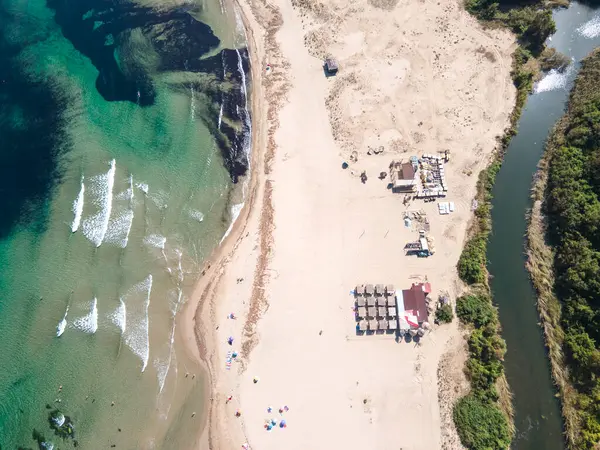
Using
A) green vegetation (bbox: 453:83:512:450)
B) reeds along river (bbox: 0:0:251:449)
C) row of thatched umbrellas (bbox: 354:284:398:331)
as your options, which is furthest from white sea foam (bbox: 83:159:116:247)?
green vegetation (bbox: 453:83:512:450)

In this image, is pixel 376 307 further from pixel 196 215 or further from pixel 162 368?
pixel 196 215

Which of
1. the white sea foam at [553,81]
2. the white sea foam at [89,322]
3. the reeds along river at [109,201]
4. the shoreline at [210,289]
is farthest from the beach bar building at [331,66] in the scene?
the white sea foam at [89,322]

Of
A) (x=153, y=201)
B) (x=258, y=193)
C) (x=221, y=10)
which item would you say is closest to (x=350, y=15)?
(x=221, y=10)

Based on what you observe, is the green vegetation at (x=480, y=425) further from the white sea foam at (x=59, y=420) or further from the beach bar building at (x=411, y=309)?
the white sea foam at (x=59, y=420)

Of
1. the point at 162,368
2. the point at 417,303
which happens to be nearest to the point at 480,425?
the point at 417,303

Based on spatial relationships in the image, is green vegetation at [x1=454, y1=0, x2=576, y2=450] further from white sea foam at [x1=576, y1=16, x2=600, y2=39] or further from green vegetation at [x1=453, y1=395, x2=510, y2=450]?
white sea foam at [x1=576, y1=16, x2=600, y2=39]

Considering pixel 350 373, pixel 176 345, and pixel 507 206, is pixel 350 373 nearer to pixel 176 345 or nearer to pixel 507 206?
pixel 176 345
